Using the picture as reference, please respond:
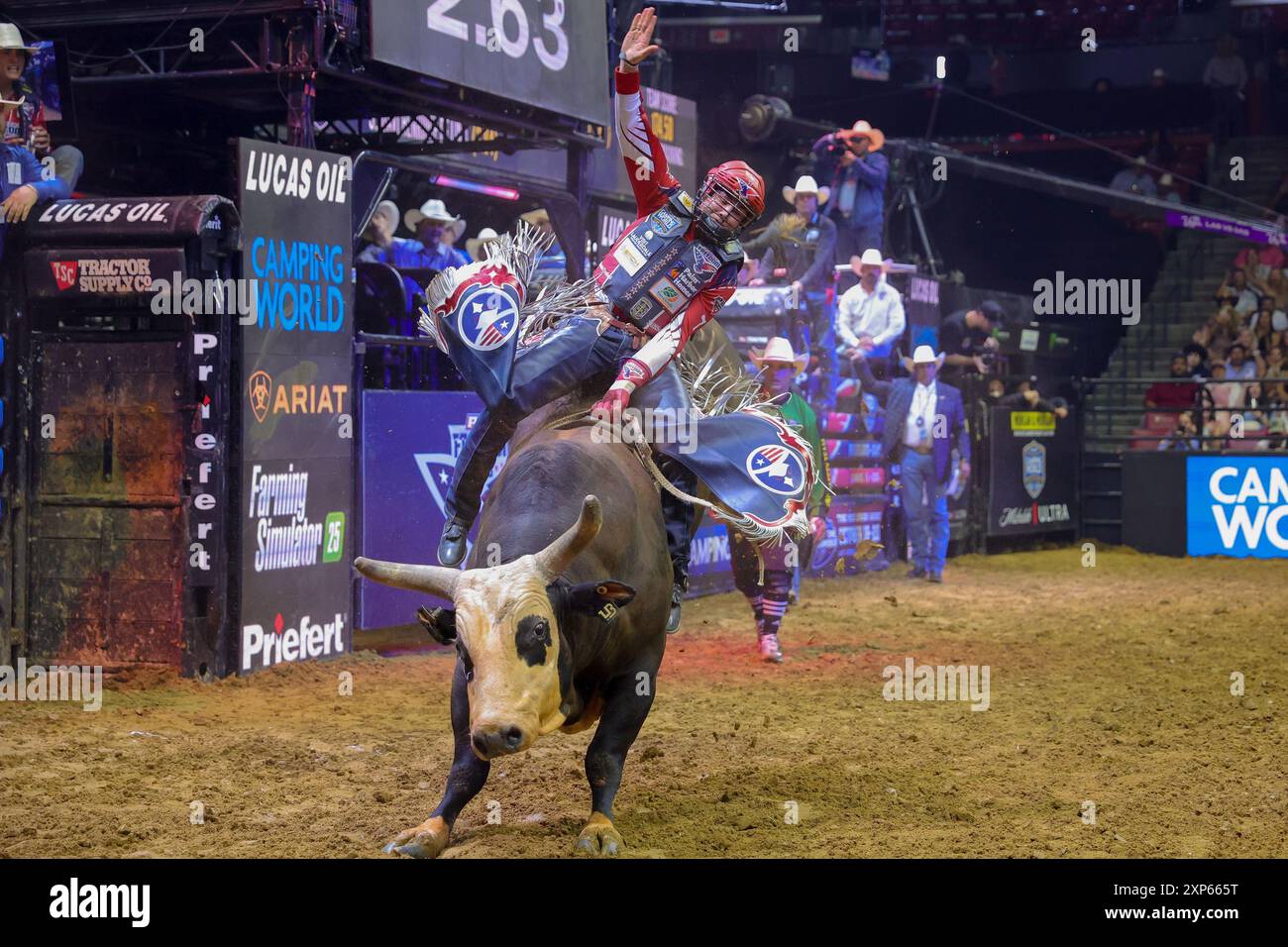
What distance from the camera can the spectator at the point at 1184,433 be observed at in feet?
61.7

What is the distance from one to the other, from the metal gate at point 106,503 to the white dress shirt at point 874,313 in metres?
8.52

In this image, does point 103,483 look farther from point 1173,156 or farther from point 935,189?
point 1173,156

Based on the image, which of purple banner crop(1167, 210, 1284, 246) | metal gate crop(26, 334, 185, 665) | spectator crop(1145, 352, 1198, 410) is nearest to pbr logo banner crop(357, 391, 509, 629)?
metal gate crop(26, 334, 185, 665)

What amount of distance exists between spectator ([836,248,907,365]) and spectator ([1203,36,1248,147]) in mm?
11398

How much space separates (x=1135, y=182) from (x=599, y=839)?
20040 millimetres

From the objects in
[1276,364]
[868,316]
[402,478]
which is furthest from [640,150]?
[1276,364]

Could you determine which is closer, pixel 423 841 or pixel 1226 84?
pixel 423 841

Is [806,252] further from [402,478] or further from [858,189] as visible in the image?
[402,478]

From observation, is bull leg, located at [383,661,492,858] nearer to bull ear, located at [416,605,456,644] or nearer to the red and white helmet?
bull ear, located at [416,605,456,644]

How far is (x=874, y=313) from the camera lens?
52.3ft

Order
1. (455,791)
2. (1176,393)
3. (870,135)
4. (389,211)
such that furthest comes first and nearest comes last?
1. (1176,393)
2. (870,135)
3. (389,211)
4. (455,791)

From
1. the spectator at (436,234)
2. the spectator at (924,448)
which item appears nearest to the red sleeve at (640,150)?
the spectator at (436,234)

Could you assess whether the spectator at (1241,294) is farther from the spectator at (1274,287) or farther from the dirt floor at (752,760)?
the dirt floor at (752,760)

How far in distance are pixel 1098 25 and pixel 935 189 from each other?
7810 millimetres
